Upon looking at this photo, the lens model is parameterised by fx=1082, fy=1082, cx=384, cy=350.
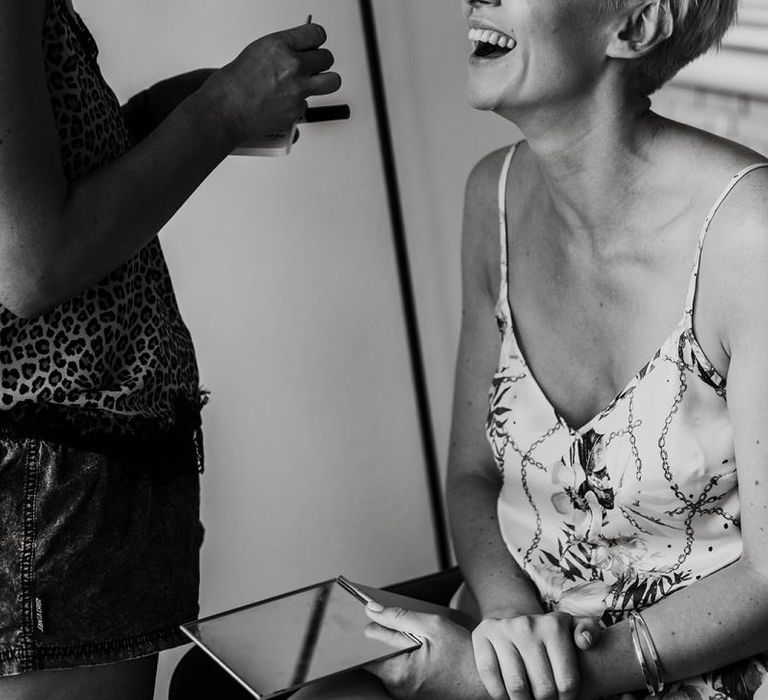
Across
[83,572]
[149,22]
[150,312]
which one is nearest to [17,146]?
[150,312]

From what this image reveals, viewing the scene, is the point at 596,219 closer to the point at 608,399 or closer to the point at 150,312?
the point at 608,399

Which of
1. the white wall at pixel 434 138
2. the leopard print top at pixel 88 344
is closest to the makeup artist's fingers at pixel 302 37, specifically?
the leopard print top at pixel 88 344

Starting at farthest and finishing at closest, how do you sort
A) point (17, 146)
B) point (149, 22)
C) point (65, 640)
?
1. point (149, 22)
2. point (65, 640)
3. point (17, 146)

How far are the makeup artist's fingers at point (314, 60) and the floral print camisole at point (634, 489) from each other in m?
0.47

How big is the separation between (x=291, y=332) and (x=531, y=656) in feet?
3.85

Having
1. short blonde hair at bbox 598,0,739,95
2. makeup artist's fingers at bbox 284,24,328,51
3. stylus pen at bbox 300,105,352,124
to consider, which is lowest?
stylus pen at bbox 300,105,352,124

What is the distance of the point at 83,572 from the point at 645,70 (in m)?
0.86

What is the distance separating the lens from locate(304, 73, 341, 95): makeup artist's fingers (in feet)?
3.69

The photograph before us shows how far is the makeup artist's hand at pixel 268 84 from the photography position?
1052mm

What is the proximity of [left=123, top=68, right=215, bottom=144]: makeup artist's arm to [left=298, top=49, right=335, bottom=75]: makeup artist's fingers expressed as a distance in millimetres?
201

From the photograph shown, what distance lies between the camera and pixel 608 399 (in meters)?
1.33

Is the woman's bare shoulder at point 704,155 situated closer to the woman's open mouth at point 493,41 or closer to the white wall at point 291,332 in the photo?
the woman's open mouth at point 493,41

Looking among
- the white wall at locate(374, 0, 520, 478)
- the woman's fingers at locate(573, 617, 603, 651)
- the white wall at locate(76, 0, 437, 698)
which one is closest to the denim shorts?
the woman's fingers at locate(573, 617, 603, 651)

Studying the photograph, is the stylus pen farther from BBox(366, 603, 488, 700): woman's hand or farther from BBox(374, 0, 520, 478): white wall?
BBox(374, 0, 520, 478): white wall
